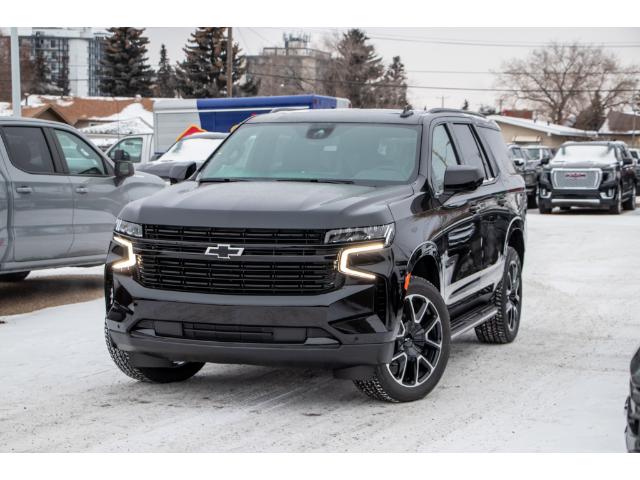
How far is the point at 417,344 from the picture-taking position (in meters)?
6.52

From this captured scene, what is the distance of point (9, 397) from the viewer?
266 inches

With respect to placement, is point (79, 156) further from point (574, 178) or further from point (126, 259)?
point (574, 178)

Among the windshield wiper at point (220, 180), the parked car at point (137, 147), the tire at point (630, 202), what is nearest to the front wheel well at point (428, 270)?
the windshield wiper at point (220, 180)

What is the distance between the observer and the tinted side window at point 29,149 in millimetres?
10383

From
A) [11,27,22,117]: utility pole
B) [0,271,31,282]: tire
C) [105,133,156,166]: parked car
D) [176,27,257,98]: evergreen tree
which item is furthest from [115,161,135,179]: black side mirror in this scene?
[176,27,257,98]: evergreen tree

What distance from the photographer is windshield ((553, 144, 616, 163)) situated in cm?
2722

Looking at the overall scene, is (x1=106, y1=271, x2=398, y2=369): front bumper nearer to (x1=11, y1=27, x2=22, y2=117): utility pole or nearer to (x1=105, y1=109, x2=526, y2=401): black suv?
(x1=105, y1=109, x2=526, y2=401): black suv

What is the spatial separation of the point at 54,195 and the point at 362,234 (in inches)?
218

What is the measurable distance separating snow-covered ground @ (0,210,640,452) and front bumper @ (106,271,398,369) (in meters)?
0.39

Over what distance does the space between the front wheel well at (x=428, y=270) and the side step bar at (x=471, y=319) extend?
1.44 feet

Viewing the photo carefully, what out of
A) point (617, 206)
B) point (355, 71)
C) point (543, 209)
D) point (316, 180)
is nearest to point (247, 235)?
point (316, 180)

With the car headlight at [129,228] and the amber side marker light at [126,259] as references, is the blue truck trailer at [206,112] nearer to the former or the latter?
the car headlight at [129,228]
